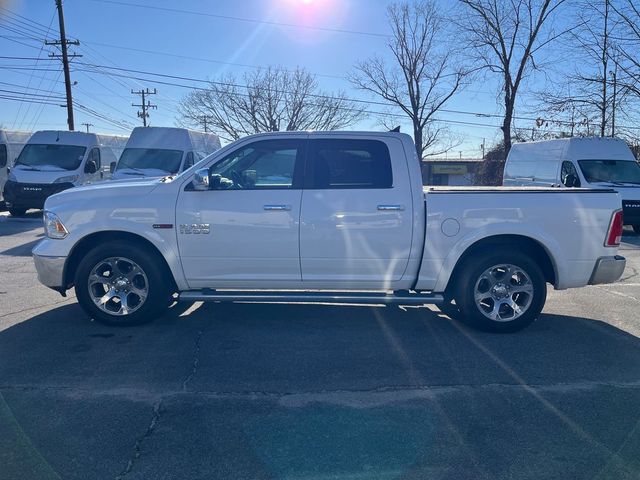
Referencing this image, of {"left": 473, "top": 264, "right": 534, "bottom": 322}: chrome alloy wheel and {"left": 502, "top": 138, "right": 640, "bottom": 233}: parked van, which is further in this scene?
{"left": 502, "top": 138, "right": 640, "bottom": 233}: parked van

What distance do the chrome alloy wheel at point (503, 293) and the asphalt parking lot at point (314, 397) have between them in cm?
26

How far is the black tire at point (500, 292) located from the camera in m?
5.18

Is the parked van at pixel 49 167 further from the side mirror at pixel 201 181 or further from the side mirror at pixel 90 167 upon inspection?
the side mirror at pixel 201 181

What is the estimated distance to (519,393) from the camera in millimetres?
3926

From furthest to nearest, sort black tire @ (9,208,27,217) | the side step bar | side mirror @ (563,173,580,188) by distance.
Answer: black tire @ (9,208,27,217), side mirror @ (563,173,580,188), the side step bar

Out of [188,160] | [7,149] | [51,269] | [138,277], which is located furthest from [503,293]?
[7,149]

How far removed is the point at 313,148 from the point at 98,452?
3375 millimetres

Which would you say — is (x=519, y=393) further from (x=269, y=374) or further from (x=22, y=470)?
(x=22, y=470)

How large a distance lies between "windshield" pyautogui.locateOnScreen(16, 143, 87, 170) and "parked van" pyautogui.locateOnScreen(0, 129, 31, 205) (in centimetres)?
249

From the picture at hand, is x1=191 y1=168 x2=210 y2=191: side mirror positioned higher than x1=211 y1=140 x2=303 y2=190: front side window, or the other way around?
x1=211 y1=140 x2=303 y2=190: front side window

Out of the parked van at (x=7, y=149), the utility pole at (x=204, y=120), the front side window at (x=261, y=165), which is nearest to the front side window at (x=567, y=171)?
the front side window at (x=261, y=165)

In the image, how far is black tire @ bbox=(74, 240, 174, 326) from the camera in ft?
17.0

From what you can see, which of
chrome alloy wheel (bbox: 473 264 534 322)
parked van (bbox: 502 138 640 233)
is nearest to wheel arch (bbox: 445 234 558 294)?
chrome alloy wheel (bbox: 473 264 534 322)

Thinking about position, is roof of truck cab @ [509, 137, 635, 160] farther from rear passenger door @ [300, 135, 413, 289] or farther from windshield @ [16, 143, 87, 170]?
windshield @ [16, 143, 87, 170]
